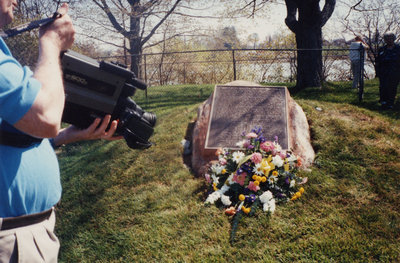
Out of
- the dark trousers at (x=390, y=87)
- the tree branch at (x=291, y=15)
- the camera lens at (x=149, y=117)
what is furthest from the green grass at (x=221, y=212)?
the tree branch at (x=291, y=15)

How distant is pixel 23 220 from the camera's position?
1335 millimetres

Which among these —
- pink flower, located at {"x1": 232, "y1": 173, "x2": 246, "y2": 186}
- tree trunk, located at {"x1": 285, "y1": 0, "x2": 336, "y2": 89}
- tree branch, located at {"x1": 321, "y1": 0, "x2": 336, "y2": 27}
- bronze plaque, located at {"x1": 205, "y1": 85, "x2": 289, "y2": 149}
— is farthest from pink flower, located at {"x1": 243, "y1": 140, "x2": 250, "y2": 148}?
tree branch, located at {"x1": 321, "y1": 0, "x2": 336, "y2": 27}

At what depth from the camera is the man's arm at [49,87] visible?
1179 millimetres

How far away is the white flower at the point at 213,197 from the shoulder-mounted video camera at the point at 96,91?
2.19m

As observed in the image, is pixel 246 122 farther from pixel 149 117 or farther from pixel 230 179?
pixel 149 117

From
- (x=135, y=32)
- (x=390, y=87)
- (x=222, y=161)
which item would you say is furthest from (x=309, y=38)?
(x=135, y=32)

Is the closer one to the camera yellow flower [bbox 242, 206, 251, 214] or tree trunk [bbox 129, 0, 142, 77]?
yellow flower [bbox 242, 206, 251, 214]

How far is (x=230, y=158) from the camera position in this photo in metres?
4.09

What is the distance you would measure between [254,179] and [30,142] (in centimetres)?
285

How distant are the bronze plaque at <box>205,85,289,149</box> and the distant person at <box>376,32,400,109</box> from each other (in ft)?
12.1

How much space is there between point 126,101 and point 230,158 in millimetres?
2559

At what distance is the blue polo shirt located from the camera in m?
1.13

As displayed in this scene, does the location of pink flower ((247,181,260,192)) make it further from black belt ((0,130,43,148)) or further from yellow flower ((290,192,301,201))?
black belt ((0,130,43,148))

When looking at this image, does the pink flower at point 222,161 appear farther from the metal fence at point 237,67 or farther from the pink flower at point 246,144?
the metal fence at point 237,67
